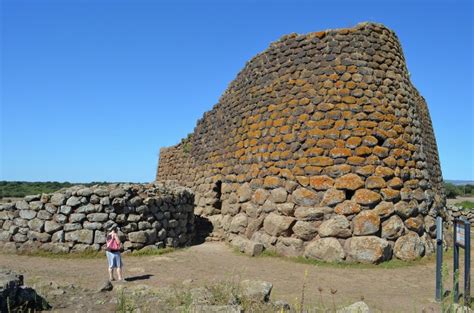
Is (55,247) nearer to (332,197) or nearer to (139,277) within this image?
(139,277)

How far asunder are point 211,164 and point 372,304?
29.0 ft

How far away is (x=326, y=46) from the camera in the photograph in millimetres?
10828

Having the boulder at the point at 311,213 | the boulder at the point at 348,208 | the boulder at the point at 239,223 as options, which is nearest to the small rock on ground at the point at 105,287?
the boulder at the point at 311,213

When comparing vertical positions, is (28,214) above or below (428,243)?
above

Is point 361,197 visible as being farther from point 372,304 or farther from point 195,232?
point 195,232

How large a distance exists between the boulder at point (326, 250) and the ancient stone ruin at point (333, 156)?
2cm

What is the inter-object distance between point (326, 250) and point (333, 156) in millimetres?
2262

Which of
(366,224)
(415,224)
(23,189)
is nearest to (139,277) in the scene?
(366,224)

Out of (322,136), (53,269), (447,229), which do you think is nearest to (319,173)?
(322,136)

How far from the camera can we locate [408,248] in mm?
9289

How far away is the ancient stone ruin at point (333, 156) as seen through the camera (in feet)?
31.0

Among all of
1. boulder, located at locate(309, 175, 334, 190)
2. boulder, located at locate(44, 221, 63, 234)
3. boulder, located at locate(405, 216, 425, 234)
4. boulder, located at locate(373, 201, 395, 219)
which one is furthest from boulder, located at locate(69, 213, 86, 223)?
boulder, located at locate(405, 216, 425, 234)

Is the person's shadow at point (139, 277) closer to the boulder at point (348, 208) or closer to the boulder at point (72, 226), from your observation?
the boulder at point (72, 226)

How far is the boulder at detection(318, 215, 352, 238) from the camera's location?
9344 millimetres
